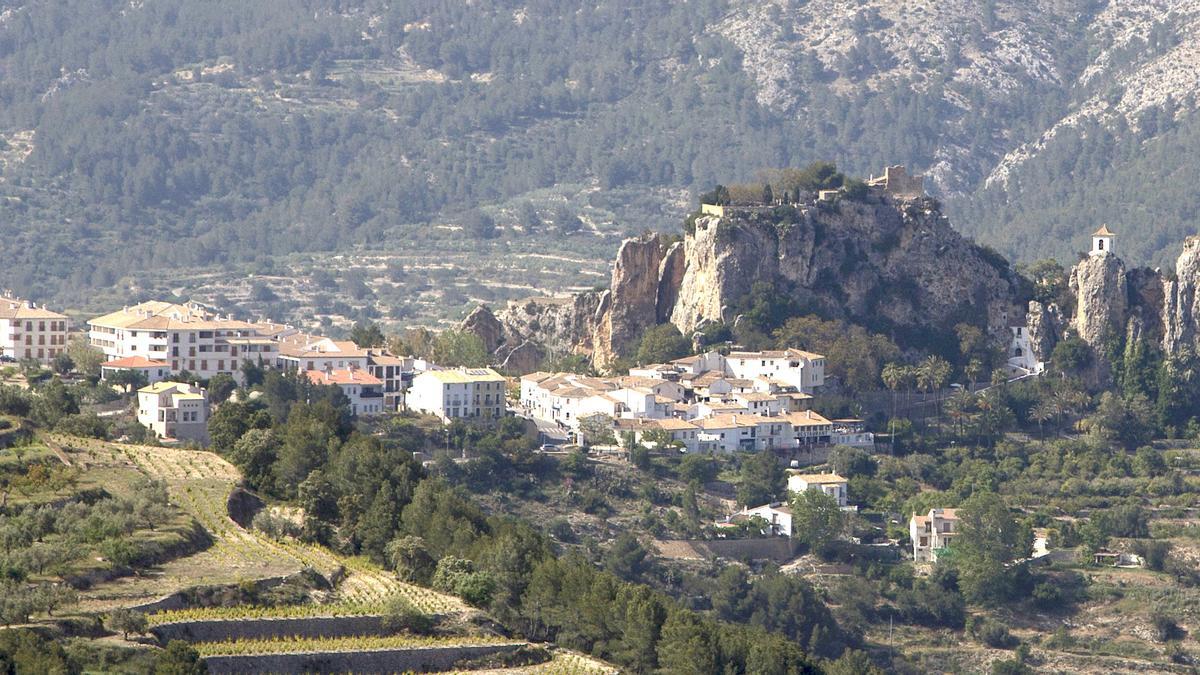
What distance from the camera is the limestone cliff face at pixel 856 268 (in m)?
110

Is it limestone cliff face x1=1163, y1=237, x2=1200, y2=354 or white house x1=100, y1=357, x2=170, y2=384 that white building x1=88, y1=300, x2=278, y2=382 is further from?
limestone cliff face x1=1163, y1=237, x2=1200, y2=354

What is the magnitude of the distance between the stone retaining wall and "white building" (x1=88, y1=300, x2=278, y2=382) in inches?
1638

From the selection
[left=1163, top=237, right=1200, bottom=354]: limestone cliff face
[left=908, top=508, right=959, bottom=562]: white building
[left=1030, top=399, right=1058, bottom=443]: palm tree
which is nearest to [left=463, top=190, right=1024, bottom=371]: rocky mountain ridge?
[left=1163, top=237, right=1200, bottom=354]: limestone cliff face

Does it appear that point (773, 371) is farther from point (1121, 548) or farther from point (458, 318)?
point (458, 318)

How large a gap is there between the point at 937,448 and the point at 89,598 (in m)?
A: 52.9

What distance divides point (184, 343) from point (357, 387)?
5733 mm

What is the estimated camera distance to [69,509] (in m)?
60.8

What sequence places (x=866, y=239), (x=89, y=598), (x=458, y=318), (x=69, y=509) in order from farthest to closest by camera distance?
(x=458, y=318)
(x=866, y=239)
(x=69, y=509)
(x=89, y=598)

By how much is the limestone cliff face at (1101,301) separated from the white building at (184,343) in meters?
29.0

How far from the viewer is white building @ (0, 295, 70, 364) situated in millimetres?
99188

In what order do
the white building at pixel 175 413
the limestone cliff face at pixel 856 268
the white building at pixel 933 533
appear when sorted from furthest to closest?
1. the limestone cliff face at pixel 856 268
2. the white building at pixel 933 533
3. the white building at pixel 175 413

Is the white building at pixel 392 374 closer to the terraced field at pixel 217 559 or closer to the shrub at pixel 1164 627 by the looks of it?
the shrub at pixel 1164 627

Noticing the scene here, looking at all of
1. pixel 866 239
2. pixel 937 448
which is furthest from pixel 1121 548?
pixel 866 239

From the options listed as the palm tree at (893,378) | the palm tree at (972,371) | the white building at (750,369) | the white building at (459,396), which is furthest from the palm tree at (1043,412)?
the white building at (459,396)
